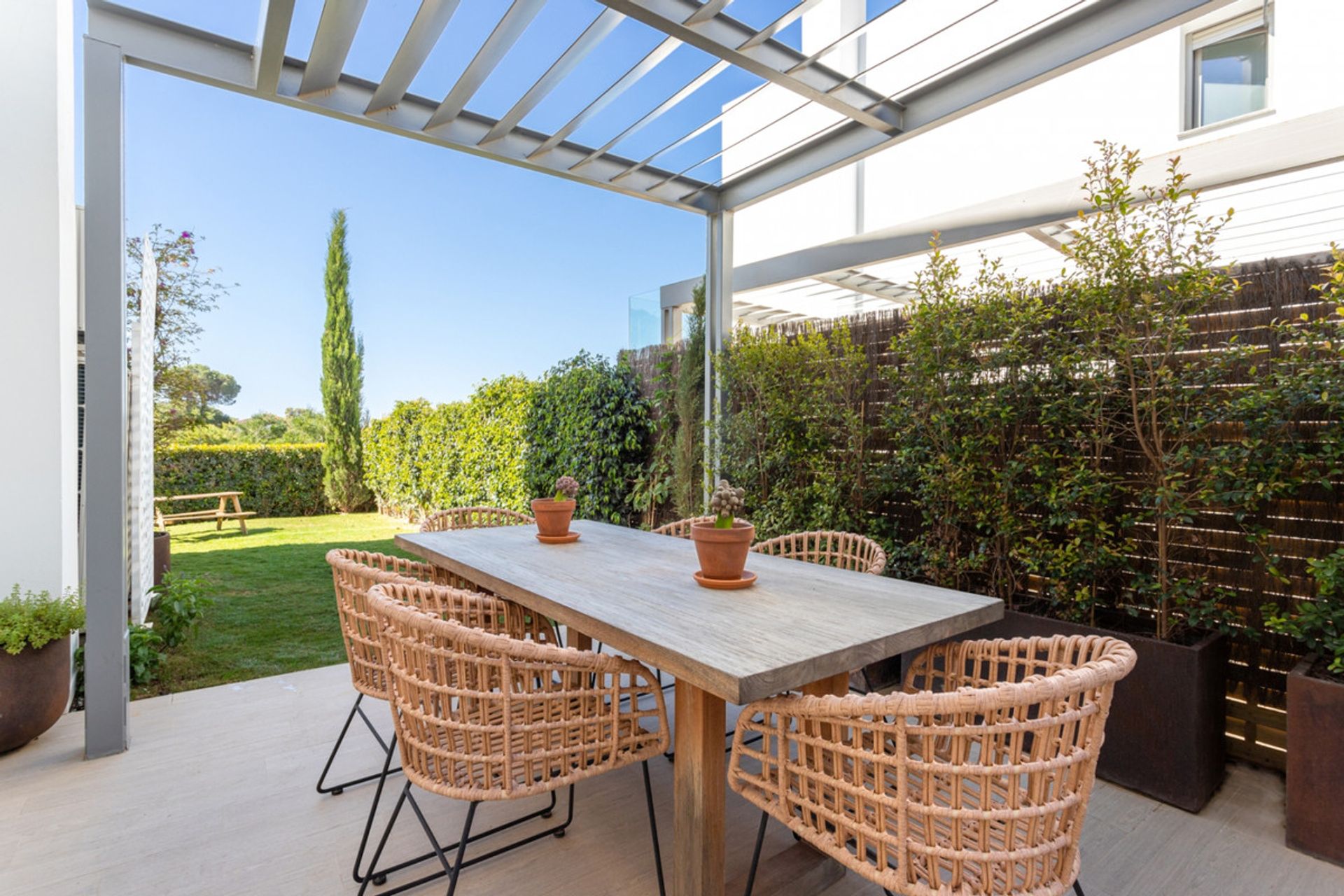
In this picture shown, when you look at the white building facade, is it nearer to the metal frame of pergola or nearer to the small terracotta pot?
the metal frame of pergola

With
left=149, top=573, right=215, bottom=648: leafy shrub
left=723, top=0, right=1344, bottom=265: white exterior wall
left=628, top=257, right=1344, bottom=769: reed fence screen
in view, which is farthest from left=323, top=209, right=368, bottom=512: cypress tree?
left=628, top=257, right=1344, bottom=769: reed fence screen

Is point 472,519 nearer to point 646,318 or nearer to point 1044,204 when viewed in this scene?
point 646,318

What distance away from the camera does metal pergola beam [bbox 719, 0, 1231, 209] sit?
2393 millimetres

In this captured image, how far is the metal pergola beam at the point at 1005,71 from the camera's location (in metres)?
2.39

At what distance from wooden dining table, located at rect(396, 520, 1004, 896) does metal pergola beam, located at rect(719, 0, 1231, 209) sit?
2119 millimetres

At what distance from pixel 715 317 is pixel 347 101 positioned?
7.57ft

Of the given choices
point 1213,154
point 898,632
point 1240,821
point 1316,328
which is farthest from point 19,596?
point 1213,154

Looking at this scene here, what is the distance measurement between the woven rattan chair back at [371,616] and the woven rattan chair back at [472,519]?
3.90 ft

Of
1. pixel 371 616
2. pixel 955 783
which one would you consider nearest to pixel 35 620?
pixel 371 616

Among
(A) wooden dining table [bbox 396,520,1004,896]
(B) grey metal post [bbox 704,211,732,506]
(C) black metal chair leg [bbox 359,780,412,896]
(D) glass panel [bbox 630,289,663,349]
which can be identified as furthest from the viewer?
(D) glass panel [bbox 630,289,663,349]

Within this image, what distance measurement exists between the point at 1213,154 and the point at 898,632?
13.8ft

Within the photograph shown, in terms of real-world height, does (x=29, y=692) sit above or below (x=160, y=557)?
below

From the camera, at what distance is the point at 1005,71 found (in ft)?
9.19

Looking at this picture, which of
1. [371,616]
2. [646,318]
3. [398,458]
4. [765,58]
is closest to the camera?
[371,616]
